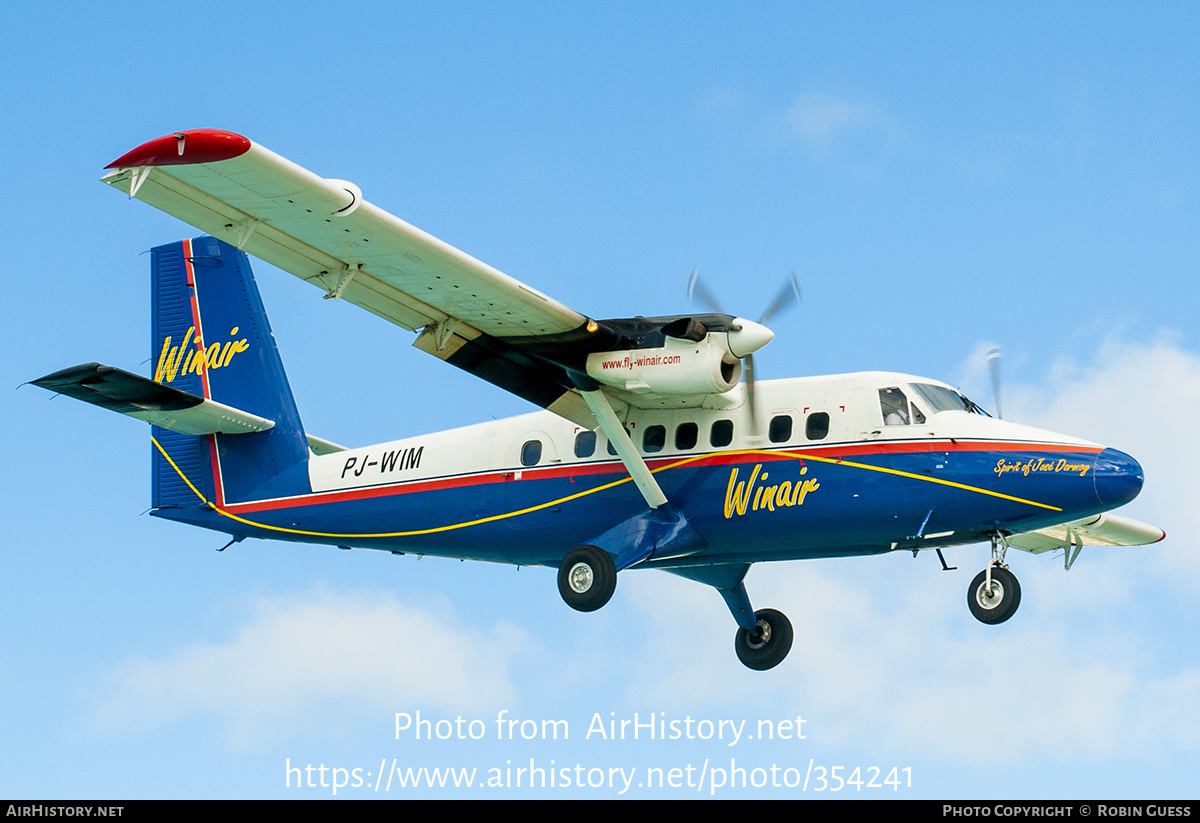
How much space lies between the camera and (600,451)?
59.1ft

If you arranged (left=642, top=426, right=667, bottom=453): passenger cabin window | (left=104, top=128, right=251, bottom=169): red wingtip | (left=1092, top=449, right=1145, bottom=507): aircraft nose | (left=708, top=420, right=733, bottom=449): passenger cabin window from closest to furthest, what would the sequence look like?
(left=104, top=128, right=251, bottom=169): red wingtip
(left=1092, top=449, right=1145, bottom=507): aircraft nose
(left=708, top=420, right=733, bottom=449): passenger cabin window
(left=642, top=426, right=667, bottom=453): passenger cabin window

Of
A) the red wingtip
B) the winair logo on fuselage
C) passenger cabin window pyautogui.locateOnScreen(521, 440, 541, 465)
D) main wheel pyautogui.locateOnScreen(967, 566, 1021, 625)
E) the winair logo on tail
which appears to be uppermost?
the winair logo on tail

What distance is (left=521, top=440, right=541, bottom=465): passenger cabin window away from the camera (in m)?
18.4

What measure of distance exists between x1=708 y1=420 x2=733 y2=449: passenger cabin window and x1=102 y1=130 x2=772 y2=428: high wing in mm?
352

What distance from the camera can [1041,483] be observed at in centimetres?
1609

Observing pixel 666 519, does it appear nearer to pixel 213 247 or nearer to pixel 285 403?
pixel 285 403

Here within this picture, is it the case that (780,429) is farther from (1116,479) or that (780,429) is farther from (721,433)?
(1116,479)

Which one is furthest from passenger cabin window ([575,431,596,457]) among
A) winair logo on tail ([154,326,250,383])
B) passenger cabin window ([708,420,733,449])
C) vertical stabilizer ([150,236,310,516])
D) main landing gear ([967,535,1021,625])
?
winair logo on tail ([154,326,250,383])

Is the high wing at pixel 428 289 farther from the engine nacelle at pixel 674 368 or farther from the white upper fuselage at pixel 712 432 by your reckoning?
the white upper fuselage at pixel 712 432

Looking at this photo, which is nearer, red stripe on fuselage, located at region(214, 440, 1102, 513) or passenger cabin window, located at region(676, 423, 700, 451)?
red stripe on fuselage, located at region(214, 440, 1102, 513)

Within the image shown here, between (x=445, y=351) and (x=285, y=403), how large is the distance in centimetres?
419

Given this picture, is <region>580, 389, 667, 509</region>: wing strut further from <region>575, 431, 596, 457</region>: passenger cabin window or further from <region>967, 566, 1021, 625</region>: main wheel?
<region>967, 566, 1021, 625</region>: main wheel

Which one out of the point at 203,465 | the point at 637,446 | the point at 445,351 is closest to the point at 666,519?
the point at 637,446

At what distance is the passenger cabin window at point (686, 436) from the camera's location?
1756 centimetres
